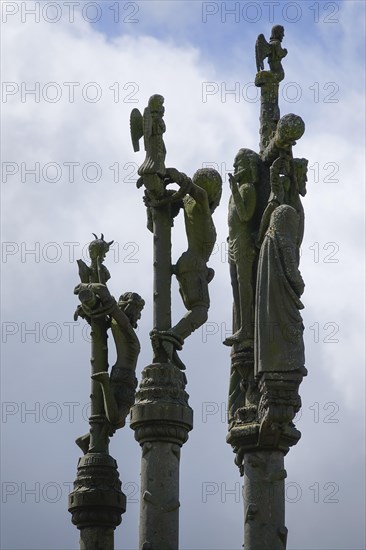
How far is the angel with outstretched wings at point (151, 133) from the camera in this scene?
26.8 meters

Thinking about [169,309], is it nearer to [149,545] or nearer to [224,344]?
[224,344]

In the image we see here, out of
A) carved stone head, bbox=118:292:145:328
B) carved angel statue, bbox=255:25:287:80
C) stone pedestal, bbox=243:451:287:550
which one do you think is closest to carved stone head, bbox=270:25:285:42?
carved angel statue, bbox=255:25:287:80

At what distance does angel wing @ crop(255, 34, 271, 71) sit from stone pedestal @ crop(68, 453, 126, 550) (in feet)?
20.7

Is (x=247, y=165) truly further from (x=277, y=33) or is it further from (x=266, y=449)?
(x=266, y=449)

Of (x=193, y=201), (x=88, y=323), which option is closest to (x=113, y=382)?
(x=88, y=323)

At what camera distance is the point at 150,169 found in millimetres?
26750

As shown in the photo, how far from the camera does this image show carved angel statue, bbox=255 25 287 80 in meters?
27.9

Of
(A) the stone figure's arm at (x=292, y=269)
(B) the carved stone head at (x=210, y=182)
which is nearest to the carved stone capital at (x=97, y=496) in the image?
(B) the carved stone head at (x=210, y=182)

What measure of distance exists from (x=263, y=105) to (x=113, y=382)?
15.3ft

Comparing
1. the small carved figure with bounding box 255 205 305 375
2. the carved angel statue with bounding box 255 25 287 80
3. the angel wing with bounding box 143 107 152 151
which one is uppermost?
the carved angel statue with bounding box 255 25 287 80

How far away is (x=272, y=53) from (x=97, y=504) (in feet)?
23.3

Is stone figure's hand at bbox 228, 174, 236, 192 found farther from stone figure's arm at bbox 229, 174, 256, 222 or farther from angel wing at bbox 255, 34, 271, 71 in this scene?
angel wing at bbox 255, 34, 271, 71

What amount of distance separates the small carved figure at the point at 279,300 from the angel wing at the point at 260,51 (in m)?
2.86

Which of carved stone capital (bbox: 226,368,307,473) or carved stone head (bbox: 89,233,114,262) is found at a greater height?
carved stone head (bbox: 89,233,114,262)
